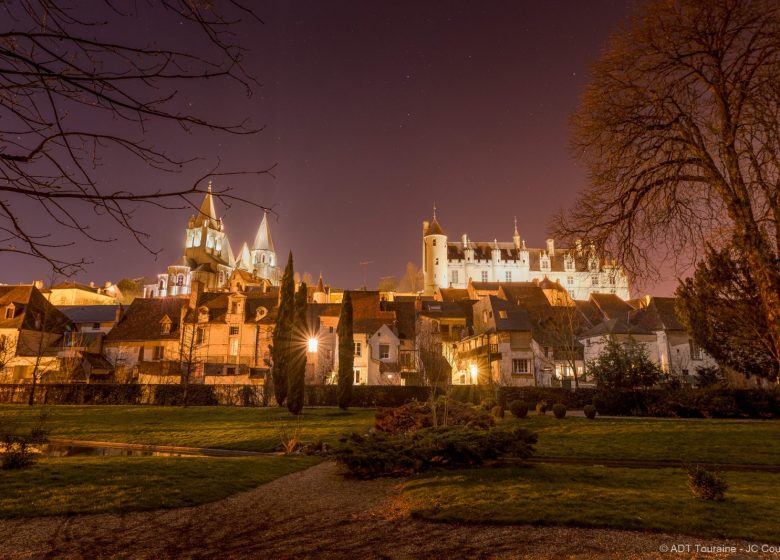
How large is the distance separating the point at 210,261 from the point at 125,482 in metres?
132

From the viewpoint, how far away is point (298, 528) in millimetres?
8062

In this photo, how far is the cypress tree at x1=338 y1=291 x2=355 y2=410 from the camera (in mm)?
33938

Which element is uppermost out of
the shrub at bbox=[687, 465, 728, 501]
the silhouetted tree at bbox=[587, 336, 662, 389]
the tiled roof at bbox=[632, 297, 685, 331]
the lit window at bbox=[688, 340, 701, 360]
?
the tiled roof at bbox=[632, 297, 685, 331]

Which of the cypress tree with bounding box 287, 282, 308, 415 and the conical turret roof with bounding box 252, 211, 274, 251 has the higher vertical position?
the conical turret roof with bounding box 252, 211, 274, 251

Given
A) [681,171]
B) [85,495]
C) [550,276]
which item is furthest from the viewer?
[550,276]

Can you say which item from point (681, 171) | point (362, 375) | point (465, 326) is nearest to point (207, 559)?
point (681, 171)

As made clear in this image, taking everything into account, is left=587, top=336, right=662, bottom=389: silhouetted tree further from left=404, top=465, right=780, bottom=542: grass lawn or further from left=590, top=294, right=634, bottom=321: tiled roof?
left=590, top=294, right=634, bottom=321: tiled roof

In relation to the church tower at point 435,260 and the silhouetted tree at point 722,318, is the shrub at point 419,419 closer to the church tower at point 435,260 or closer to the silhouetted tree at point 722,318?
the silhouetted tree at point 722,318

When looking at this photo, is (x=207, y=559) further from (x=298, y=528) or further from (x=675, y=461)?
(x=675, y=461)

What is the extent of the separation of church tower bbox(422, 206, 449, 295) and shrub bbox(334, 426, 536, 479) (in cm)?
9240

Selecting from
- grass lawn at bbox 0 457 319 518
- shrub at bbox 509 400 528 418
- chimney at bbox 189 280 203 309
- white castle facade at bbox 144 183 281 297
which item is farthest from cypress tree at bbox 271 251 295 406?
white castle facade at bbox 144 183 281 297

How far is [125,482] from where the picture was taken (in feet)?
36.5

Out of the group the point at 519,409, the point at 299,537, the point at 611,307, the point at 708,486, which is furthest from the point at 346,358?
the point at 611,307

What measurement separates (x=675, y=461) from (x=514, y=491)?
8599 mm
